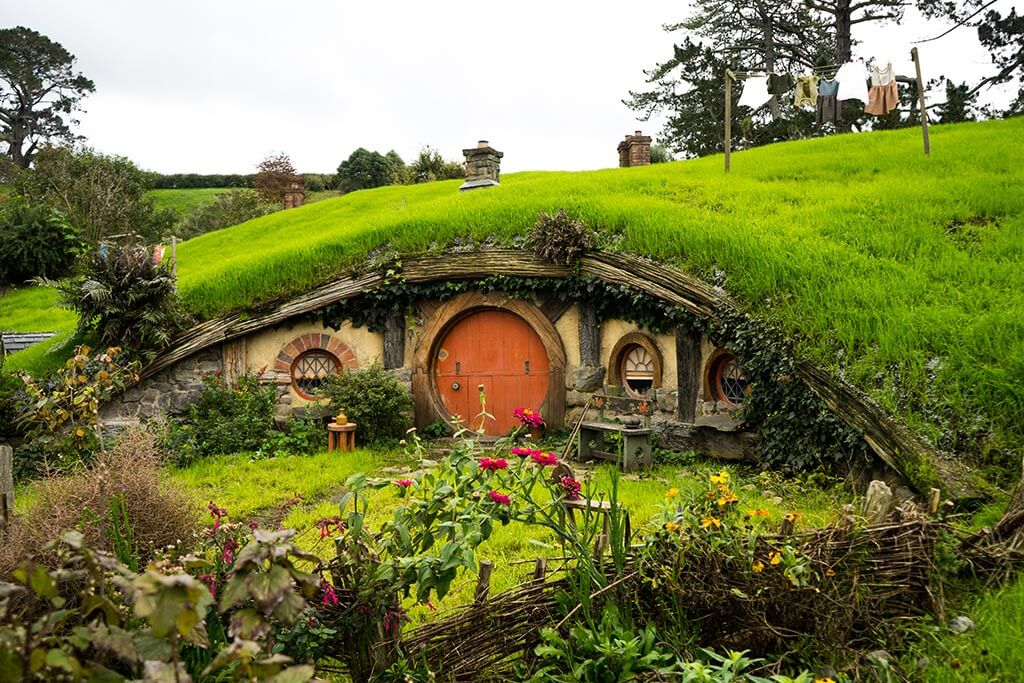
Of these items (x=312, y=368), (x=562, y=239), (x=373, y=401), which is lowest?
(x=373, y=401)

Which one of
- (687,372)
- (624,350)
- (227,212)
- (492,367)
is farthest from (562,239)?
(227,212)

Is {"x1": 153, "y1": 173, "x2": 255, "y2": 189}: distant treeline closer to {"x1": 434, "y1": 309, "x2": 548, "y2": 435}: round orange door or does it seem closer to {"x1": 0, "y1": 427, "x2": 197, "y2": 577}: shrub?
{"x1": 434, "y1": 309, "x2": 548, "y2": 435}: round orange door

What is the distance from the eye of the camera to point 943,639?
3.79 metres

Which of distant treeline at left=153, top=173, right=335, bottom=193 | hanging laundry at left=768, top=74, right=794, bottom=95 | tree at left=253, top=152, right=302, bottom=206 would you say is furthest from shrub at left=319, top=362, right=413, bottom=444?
distant treeline at left=153, top=173, right=335, bottom=193

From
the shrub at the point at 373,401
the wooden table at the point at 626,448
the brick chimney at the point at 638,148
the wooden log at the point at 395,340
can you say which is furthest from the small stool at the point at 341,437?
the brick chimney at the point at 638,148

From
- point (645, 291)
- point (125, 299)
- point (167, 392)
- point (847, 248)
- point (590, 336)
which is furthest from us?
point (167, 392)

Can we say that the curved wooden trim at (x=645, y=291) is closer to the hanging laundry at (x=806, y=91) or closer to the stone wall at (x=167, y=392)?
the stone wall at (x=167, y=392)

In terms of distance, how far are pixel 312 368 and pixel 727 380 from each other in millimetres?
5927

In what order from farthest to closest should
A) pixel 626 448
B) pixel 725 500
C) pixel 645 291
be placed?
pixel 645 291 < pixel 626 448 < pixel 725 500

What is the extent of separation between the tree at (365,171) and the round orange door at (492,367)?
93.3 feet

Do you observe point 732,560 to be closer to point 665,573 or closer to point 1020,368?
point 665,573

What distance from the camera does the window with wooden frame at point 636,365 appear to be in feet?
33.9

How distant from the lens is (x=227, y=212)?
32.9 meters

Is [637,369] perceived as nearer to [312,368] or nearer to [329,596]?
[312,368]
